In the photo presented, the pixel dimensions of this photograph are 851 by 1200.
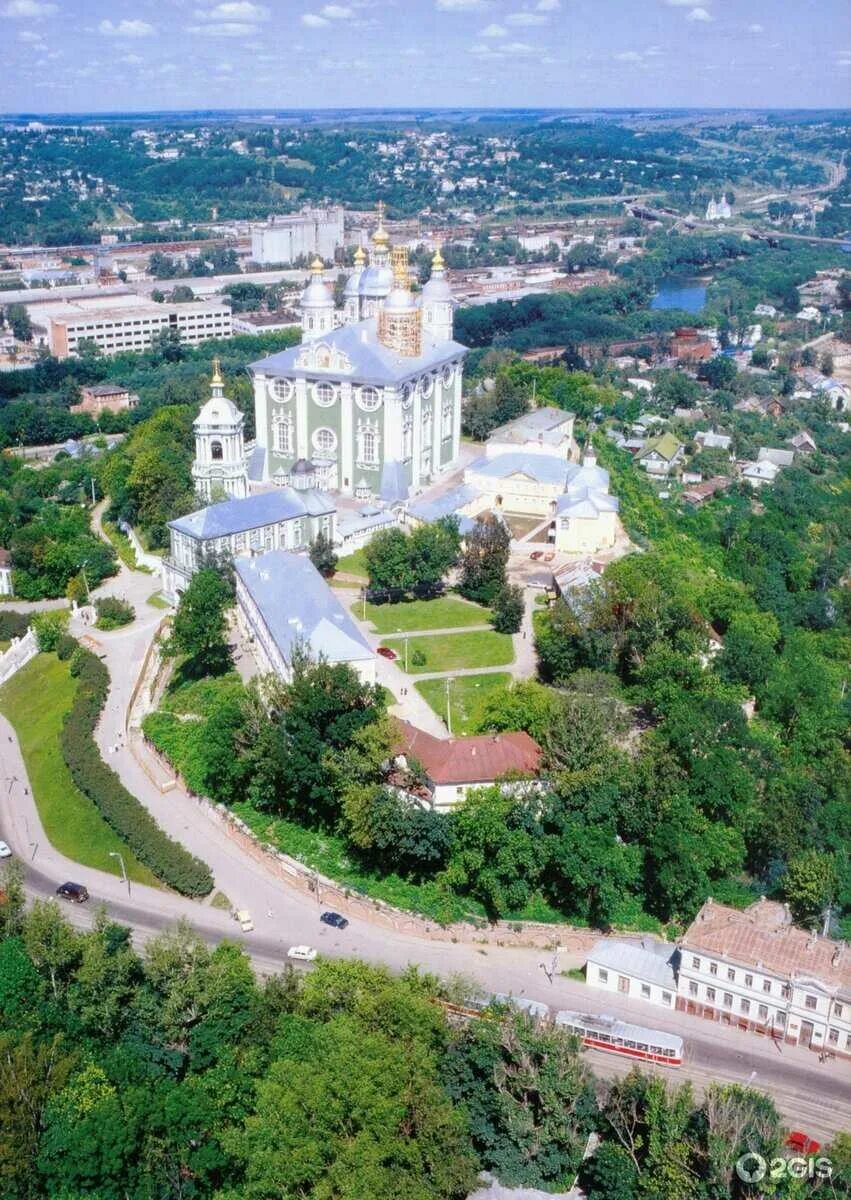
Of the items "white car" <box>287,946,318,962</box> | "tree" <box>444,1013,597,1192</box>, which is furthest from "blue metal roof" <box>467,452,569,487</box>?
"tree" <box>444,1013,597,1192</box>

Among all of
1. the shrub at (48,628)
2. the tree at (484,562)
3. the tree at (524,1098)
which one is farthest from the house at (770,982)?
the shrub at (48,628)

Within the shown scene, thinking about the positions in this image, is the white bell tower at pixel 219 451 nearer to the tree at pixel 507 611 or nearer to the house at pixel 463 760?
the tree at pixel 507 611

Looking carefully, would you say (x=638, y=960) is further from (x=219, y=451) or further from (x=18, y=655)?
(x=219, y=451)

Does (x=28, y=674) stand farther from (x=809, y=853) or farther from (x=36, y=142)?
(x=36, y=142)

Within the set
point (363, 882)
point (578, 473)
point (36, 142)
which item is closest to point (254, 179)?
point (36, 142)

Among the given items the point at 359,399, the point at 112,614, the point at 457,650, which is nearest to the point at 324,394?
the point at 359,399

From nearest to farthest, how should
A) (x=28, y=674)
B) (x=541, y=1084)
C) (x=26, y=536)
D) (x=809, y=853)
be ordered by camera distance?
(x=541, y=1084) → (x=809, y=853) → (x=28, y=674) → (x=26, y=536)
